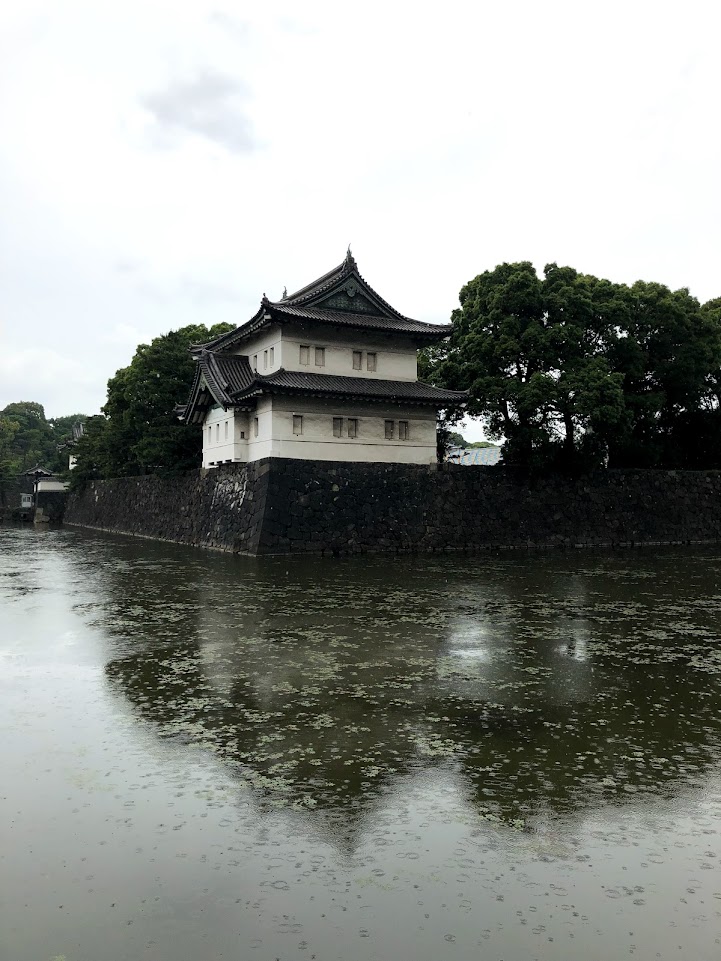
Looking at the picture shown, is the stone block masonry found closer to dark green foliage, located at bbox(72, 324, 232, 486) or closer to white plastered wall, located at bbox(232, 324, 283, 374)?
dark green foliage, located at bbox(72, 324, 232, 486)

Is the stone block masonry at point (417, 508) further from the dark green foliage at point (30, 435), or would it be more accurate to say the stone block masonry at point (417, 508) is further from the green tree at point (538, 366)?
the dark green foliage at point (30, 435)

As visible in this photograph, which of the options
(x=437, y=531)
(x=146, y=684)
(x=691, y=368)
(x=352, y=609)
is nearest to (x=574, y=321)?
(x=691, y=368)

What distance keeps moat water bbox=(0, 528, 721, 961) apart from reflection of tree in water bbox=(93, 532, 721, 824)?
0.04 m

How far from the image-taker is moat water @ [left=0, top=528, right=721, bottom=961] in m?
3.96

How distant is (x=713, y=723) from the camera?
7461mm

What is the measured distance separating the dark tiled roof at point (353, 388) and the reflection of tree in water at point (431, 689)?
12.2m

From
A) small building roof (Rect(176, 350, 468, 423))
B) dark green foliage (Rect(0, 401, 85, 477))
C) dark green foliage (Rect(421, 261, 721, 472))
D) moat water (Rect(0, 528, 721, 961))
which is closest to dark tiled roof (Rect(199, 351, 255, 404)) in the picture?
small building roof (Rect(176, 350, 468, 423))

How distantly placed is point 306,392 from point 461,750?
856 inches

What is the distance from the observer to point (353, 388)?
28.8 metres

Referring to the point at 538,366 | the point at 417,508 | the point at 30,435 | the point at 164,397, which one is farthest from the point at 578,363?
the point at 30,435

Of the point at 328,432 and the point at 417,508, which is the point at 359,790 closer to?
the point at 328,432

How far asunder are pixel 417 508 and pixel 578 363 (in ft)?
30.5

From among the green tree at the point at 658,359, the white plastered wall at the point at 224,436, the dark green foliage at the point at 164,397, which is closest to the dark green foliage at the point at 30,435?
the dark green foliage at the point at 164,397

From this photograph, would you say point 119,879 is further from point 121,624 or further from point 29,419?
point 29,419
